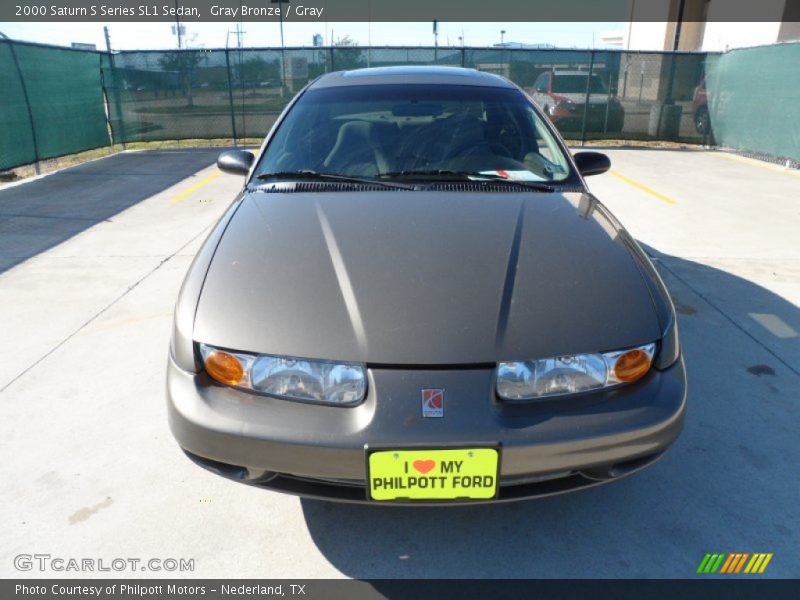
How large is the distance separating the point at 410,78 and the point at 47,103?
8723mm

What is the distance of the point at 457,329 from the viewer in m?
1.81

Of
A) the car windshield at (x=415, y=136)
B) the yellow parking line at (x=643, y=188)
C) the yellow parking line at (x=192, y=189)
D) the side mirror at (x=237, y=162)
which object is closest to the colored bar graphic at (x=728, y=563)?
the car windshield at (x=415, y=136)

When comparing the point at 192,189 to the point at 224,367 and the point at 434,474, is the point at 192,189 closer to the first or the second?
the point at 224,367

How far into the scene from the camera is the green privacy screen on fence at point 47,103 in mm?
8914

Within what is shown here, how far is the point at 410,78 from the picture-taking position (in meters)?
3.51

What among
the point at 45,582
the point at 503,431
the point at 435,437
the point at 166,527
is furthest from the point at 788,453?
the point at 45,582

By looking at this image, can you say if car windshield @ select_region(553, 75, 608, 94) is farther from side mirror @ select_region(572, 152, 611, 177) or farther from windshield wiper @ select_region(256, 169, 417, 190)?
windshield wiper @ select_region(256, 169, 417, 190)

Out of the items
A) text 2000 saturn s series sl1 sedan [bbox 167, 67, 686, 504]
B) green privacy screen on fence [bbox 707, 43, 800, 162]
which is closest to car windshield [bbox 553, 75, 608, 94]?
green privacy screen on fence [bbox 707, 43, 800, 162]

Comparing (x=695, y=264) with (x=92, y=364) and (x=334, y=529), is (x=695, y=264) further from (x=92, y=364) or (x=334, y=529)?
(x=92, y=364)

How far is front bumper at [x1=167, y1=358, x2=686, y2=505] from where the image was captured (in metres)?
1.69

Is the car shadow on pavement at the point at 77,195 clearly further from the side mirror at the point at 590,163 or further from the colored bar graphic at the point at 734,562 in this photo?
the colored bar graphic at the point at 734,562

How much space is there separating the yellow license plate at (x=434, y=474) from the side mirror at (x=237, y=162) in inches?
83.6

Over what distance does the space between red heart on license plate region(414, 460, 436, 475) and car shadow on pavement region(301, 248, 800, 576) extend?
522 mm

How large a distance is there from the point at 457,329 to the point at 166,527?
128cm
